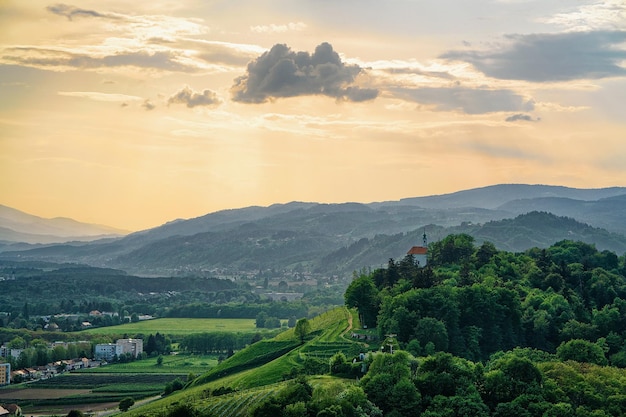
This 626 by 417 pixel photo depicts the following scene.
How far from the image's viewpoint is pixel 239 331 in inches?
6919

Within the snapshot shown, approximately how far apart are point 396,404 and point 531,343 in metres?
34.6

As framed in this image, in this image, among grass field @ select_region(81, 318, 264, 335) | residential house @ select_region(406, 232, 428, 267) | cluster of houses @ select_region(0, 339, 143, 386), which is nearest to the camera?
residential house @ select_region(406, 232, 428, 267)

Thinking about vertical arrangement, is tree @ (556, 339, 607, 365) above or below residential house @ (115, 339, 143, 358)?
above

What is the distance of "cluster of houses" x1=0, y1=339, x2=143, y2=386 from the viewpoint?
13325 centimetres

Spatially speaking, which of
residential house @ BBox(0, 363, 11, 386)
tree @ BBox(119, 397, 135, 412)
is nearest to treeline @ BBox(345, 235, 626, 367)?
tree @ BBox(119, 397, 135, 412)

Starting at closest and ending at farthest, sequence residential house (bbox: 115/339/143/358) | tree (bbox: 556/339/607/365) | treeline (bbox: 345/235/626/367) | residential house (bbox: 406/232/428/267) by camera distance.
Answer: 1. tree (bbox: 556/339/607/365)
2. treeline (bbox: 345/235/626/367)
3. residential house (bbox: 406/232/428/267)
4. residential house (bbox: 115/339/143/358)

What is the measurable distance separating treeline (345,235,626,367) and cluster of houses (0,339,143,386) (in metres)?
59.0

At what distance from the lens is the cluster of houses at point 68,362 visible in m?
133

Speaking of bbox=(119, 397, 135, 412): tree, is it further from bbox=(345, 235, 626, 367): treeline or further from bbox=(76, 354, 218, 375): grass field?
bbox=(345, 235, 626, 367): treeline

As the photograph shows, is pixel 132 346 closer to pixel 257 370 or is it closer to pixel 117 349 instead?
pixel 117 349

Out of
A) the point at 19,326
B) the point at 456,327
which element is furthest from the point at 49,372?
the point at 456,327

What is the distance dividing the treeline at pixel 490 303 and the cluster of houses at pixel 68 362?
59.0 metres

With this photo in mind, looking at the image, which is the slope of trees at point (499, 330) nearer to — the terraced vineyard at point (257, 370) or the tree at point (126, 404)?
the terraced vineyard at point (257, 370)

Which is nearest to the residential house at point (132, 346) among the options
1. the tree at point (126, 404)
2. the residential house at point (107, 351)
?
the residential house at point (107, 351)
